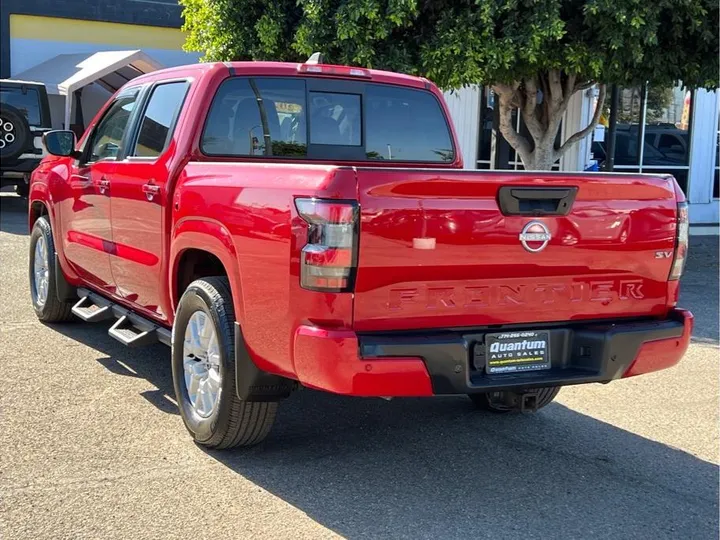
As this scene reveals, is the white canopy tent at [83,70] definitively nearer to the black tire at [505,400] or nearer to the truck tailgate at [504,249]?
the black tire at [505,400]

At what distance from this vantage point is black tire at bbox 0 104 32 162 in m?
15.5

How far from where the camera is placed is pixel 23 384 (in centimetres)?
557

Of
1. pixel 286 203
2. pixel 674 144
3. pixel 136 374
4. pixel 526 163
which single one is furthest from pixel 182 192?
pixel 674 144

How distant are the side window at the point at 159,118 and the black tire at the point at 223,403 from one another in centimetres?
107

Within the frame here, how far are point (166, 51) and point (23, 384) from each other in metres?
21.1

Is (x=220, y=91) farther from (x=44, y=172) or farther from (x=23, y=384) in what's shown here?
(x=44, y=172)

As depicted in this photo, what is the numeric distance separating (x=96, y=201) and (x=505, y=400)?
2.99 m

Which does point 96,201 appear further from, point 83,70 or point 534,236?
point 83,70

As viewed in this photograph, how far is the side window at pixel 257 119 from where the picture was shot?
4871mm

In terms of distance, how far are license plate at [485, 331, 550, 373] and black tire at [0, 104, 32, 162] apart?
44.8ft

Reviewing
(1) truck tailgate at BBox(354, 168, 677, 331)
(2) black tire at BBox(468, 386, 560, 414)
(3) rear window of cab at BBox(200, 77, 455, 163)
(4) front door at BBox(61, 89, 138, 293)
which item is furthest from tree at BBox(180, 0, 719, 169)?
(1) truck tailgate at BBox(354, 168, 677, 331)

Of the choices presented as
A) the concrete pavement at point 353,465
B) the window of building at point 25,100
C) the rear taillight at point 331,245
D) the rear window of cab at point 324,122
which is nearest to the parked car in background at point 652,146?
the window of building at point 25,100

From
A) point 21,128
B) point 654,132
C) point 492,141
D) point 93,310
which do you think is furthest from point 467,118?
point 93,310

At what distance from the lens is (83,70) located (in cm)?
2091
